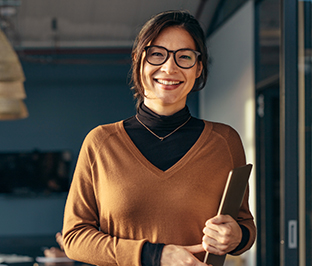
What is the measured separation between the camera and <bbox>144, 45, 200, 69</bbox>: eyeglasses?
1.06 meters

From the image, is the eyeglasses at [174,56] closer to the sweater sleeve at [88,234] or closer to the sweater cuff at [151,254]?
the sweater sleeve at [88,234]

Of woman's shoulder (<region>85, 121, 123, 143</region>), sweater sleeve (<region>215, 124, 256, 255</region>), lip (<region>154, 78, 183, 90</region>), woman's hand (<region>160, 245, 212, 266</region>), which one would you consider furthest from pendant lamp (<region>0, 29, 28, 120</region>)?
woman's hand (<region>160, 245, 212, 266</region>)

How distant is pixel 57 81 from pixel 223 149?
6.16 m

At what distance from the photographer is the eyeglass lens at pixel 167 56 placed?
3.50 feet

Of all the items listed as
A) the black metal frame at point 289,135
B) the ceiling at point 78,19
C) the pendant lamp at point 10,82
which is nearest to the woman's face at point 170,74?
the black metal frame at point 289,135

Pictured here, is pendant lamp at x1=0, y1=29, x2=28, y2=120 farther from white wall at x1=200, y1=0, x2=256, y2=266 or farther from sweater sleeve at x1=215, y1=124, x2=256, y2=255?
white wall at x1=200, y1=0, x2=256, y2=266

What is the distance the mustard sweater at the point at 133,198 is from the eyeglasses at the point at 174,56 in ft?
0.72

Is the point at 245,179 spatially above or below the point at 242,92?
below

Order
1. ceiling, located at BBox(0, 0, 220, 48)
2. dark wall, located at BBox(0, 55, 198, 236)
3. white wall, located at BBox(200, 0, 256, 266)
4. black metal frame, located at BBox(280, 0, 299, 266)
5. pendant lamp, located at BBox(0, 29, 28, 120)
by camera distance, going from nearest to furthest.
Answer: black metal frame, located at BBox(280, 0, 299, 266) → pendant lamp, located at BBox(0, 29, 28, 120) → white wall, located at BBox(200, 0, 256, 266) → ceiling, located at BBox(0, 0, 220, 48) → dark wall, located at BBox(0, 55, 198, 236)

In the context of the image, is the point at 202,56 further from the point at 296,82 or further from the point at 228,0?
the point at 228,0

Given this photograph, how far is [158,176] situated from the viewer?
1.06 m

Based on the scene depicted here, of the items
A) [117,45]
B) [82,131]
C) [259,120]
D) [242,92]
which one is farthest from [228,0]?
[82,131]

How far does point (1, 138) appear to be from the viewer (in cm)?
675

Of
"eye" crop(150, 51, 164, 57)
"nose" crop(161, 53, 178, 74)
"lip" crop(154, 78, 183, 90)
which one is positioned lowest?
"lip" crop(154, 78, 183, 90)
